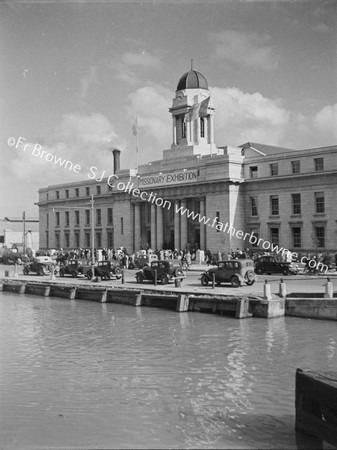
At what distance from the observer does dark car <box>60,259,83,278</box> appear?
144 feet

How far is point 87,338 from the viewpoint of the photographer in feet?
67.1

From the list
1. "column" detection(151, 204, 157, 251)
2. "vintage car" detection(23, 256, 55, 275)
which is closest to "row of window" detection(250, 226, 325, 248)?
"column" detection(151, 204, 157, 251)

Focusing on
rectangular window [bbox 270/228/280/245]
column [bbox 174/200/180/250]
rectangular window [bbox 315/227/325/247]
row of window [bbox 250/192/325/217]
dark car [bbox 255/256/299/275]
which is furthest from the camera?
column [bbox 174/200/180/250]

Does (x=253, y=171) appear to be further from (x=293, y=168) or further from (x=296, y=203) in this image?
(x=296, y=203)

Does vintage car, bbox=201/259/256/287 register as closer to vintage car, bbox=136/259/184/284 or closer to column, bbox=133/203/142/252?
vintage car, bbox=136/259/184/284

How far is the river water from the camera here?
1076 centimetres

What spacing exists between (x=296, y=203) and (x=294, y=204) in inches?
8.8

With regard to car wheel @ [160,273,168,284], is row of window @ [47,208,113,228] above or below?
above

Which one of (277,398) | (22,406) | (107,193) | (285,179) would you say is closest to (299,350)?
(277,398)

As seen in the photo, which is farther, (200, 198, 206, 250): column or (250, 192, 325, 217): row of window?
(200, 198, 206, 250): column

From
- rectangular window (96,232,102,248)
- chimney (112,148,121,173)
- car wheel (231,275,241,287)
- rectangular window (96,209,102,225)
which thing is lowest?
car wheel (231,275,241,287)

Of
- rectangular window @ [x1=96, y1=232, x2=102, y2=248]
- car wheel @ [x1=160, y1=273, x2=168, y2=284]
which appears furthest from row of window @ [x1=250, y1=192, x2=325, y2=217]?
rectangular window @ [x1=96, y1=232, x2=102, y2=248]

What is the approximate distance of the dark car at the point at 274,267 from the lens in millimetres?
40719

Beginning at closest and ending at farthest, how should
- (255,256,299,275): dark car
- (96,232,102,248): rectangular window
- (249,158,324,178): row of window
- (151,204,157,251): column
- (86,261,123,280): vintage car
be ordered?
(86,261,123,280): vintage car
(255,256,299,275): dark car
(249,158,324,178): row of window
(151,204,157,251): column
(96,232,102,248): rectangular window
